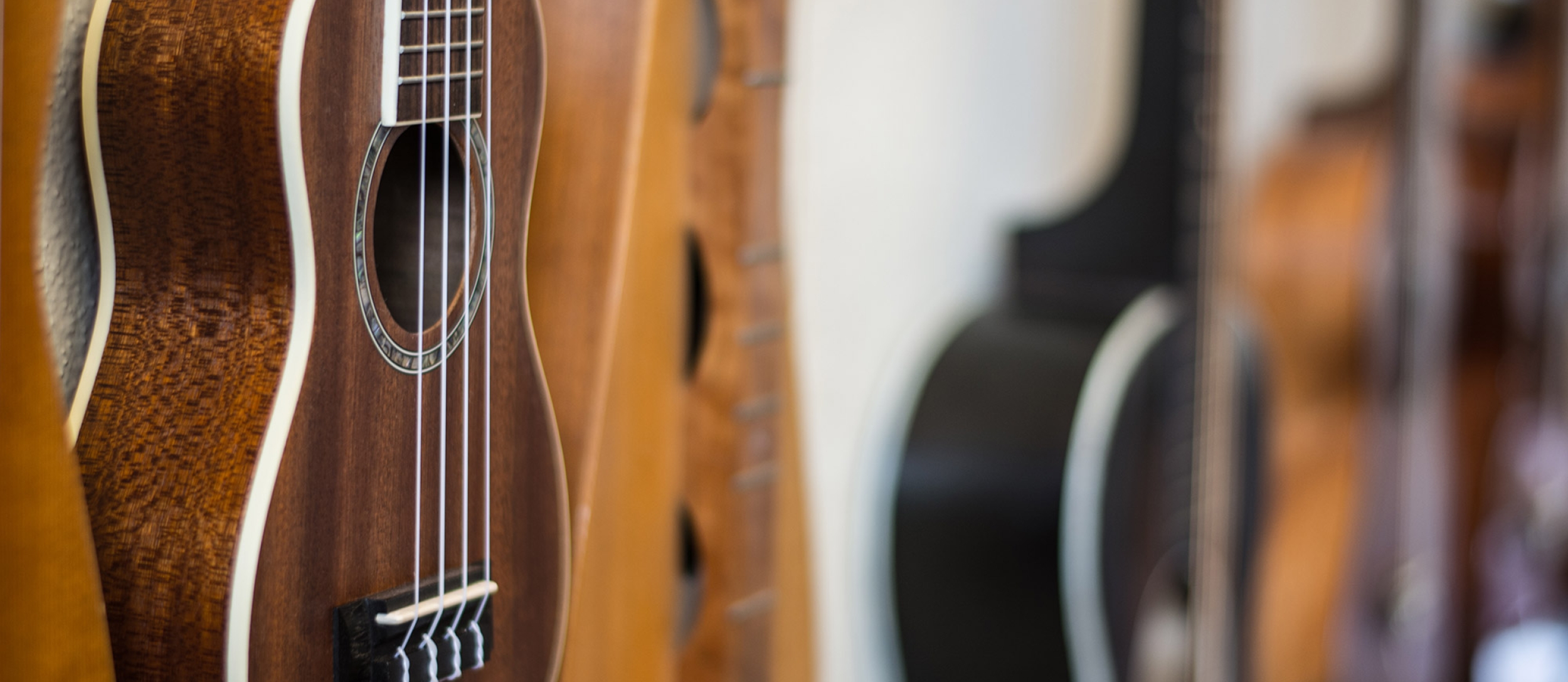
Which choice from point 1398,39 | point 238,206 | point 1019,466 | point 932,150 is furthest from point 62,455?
point 1398,39

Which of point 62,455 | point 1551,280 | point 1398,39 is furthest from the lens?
point 1551,280

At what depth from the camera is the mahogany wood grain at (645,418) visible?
0.66 metres

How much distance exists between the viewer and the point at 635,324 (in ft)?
2.25

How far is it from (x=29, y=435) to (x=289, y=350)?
9cm

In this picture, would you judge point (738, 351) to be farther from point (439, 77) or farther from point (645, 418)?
point (439, 77)

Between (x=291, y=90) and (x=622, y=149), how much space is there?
243 mm

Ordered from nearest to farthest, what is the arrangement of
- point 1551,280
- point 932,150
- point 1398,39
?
1. point 932,150
2. point 1398,39
3. point 1551,280

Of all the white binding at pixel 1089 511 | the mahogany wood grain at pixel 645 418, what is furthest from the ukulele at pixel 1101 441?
the mahogany wood grain at pixel 645 418

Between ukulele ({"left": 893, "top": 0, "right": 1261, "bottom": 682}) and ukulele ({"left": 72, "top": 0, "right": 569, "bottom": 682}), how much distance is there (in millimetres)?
521

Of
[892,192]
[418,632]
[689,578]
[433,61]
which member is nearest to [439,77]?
[433,61]

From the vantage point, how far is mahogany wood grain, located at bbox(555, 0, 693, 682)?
66 cm

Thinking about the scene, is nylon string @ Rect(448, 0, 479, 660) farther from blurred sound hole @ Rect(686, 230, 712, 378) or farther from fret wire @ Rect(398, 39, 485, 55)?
blurred sound hole @ Rect(686, 230, 712, 378)

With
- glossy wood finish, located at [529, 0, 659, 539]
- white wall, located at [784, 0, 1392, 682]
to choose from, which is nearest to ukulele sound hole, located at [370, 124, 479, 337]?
glossy wood finish, located at [529, 0, 659, 539]

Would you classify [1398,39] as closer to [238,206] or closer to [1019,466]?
[1019,466]
